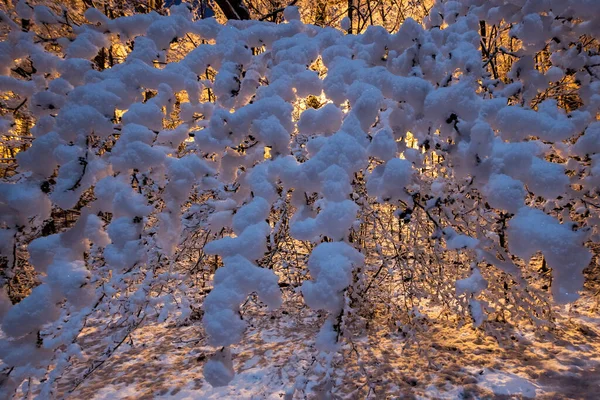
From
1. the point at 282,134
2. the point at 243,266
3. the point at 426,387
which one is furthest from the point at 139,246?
the point at 426,387

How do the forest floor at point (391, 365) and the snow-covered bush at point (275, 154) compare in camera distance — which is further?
the forest floor at point (391, 365)

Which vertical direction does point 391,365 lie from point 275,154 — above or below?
below

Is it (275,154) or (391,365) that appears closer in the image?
(275,154)

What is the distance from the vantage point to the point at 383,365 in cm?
396

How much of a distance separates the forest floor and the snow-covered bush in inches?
72.3

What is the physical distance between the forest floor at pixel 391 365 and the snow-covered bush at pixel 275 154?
72.3 inches

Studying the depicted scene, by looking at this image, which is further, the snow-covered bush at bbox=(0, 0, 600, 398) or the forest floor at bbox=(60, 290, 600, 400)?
the forest floor at bbox=(60, 290, 600, 400)

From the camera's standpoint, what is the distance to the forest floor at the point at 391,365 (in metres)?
3.45

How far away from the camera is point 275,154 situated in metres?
1.50

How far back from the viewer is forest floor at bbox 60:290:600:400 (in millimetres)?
3449

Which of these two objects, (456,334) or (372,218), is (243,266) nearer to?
(372,218)

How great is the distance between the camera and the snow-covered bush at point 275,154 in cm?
116

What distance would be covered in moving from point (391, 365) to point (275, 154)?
3438 mm

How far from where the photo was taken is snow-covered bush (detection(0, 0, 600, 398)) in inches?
45.6
